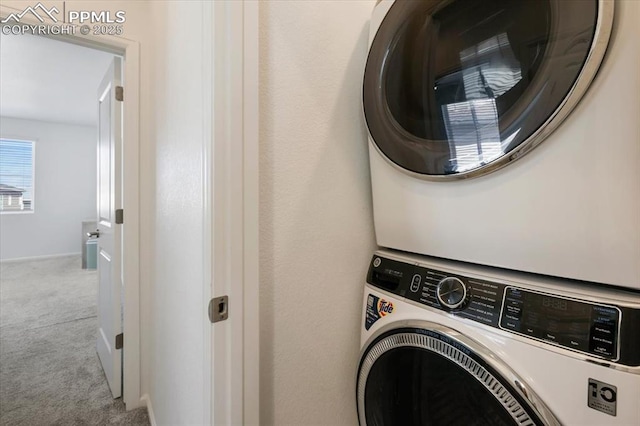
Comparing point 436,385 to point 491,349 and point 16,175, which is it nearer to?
point 491,349

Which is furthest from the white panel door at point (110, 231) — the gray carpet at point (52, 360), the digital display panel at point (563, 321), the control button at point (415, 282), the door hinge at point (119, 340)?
the digital display panel at point (563, 321)

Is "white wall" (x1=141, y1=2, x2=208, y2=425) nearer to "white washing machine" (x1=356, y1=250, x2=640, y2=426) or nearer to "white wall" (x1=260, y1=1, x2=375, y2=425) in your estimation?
"white wall" (x1=260, y1=1, x2=375, y2=425)


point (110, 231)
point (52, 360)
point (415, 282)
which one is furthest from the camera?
point (52, 360)

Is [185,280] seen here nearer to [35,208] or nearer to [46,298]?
[46,298]

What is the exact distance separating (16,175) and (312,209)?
639 centimetres

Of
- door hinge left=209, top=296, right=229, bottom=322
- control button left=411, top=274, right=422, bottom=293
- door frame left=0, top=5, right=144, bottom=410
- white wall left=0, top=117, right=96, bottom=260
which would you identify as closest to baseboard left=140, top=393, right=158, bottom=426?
door frame left=0, top=5, right=144, bottom=410

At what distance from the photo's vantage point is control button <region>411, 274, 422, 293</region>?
676 mm

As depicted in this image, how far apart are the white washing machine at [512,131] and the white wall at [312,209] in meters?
0.10

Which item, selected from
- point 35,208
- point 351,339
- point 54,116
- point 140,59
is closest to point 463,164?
point 351,339

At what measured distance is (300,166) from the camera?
73 centimetres

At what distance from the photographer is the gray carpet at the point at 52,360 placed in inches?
61.5

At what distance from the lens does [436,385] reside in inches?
25.3

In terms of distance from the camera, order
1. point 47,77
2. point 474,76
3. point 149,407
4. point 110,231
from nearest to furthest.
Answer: point 474,76, point 149,407, point 110,231, point 47,77

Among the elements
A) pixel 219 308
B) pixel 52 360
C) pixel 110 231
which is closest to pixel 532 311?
pixel 219 308
